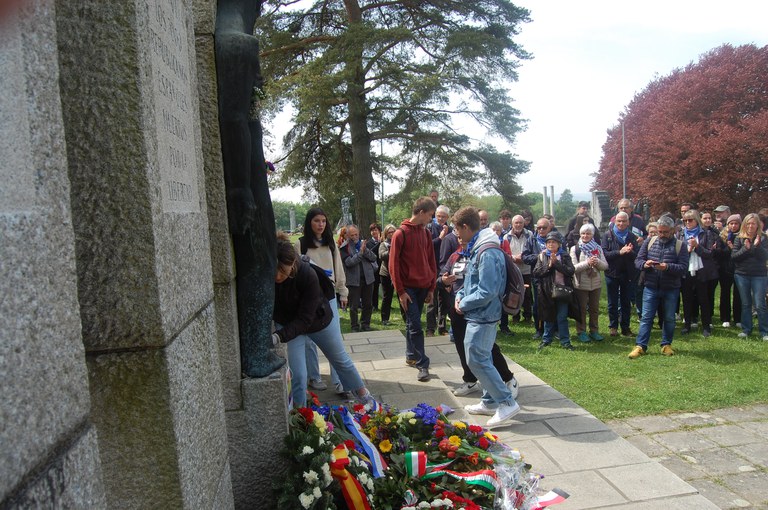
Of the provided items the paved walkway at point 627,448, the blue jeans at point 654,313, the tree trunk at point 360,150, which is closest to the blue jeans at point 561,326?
the blue jeans at point 654,313

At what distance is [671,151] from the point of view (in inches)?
1029

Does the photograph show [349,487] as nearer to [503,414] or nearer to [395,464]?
[395,464]

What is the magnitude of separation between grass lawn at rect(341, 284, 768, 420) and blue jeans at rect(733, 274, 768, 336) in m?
0.19

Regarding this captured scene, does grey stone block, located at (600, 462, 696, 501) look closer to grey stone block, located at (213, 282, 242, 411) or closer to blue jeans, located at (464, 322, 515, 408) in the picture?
blue jeans, located at (464, 322, 515, 408)

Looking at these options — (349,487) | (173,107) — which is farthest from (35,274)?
(349,487)

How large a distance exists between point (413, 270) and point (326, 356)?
187 cm

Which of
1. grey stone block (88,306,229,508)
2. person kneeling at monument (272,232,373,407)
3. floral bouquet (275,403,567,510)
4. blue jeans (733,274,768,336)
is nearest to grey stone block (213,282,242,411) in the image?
floral bouquet (275,403,567,510)

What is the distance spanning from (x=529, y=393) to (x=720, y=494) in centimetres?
212

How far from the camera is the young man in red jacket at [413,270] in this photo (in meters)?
6.22

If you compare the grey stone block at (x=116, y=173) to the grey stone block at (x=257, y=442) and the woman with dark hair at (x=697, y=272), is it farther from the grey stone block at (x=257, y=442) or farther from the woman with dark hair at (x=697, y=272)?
the woman with dark hair at (x=697, y=272)

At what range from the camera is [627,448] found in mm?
4375

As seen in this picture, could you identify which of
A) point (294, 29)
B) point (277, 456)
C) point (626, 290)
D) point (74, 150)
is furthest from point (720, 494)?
point (294, 29)

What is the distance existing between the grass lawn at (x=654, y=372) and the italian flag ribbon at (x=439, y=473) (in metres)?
2.28

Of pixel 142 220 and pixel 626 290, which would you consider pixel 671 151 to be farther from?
pixel 142 220
